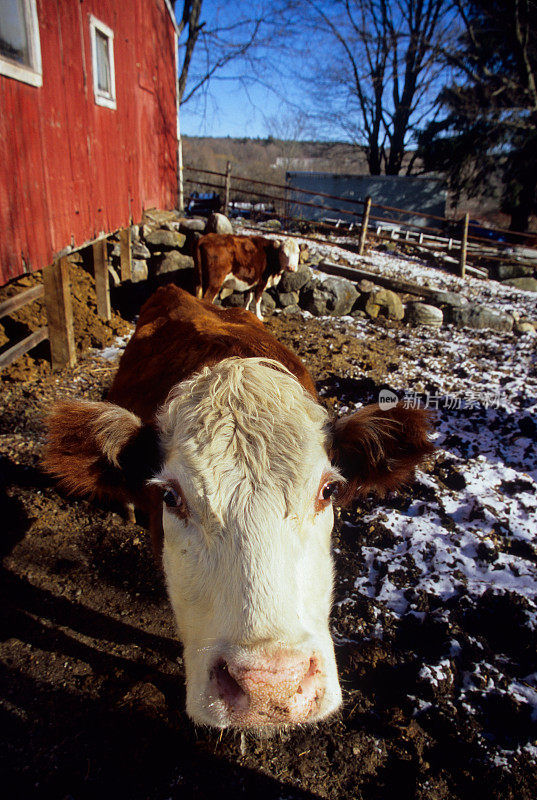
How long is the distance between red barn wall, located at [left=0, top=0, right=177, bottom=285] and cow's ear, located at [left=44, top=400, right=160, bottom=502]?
102 inches

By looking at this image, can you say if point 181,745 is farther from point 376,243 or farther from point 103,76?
point 376,243

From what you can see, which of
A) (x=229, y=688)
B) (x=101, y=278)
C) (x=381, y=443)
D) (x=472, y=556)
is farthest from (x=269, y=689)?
(x=101, y=278)

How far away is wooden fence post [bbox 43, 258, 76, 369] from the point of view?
5.02m

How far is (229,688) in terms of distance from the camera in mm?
1206

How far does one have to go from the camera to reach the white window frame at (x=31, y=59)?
3750 millimetres

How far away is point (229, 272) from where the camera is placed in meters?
8.73

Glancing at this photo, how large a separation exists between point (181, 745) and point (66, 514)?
1.94 meters

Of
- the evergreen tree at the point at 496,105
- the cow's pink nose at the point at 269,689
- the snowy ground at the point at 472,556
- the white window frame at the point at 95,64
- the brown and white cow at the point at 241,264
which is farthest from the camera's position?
the evergreen tree at the point at 496,105

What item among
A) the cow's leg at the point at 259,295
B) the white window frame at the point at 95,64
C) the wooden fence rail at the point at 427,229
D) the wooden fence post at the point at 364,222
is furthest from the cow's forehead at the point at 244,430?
the wooden fence post at the point at 364,222

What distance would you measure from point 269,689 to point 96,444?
116 centimetres

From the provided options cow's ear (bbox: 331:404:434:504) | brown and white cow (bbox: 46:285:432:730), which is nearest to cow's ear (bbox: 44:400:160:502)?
brown and white cow (bbox: 46:285:432:730)

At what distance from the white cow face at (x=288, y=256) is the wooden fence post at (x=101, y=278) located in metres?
3.64

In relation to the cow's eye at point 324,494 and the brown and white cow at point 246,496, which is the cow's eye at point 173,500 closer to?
the brown and white cow at point 246,496

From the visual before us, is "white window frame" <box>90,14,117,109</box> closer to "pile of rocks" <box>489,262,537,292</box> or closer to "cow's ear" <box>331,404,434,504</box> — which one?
"cow's ear" <box>331,404,434,504</box>
